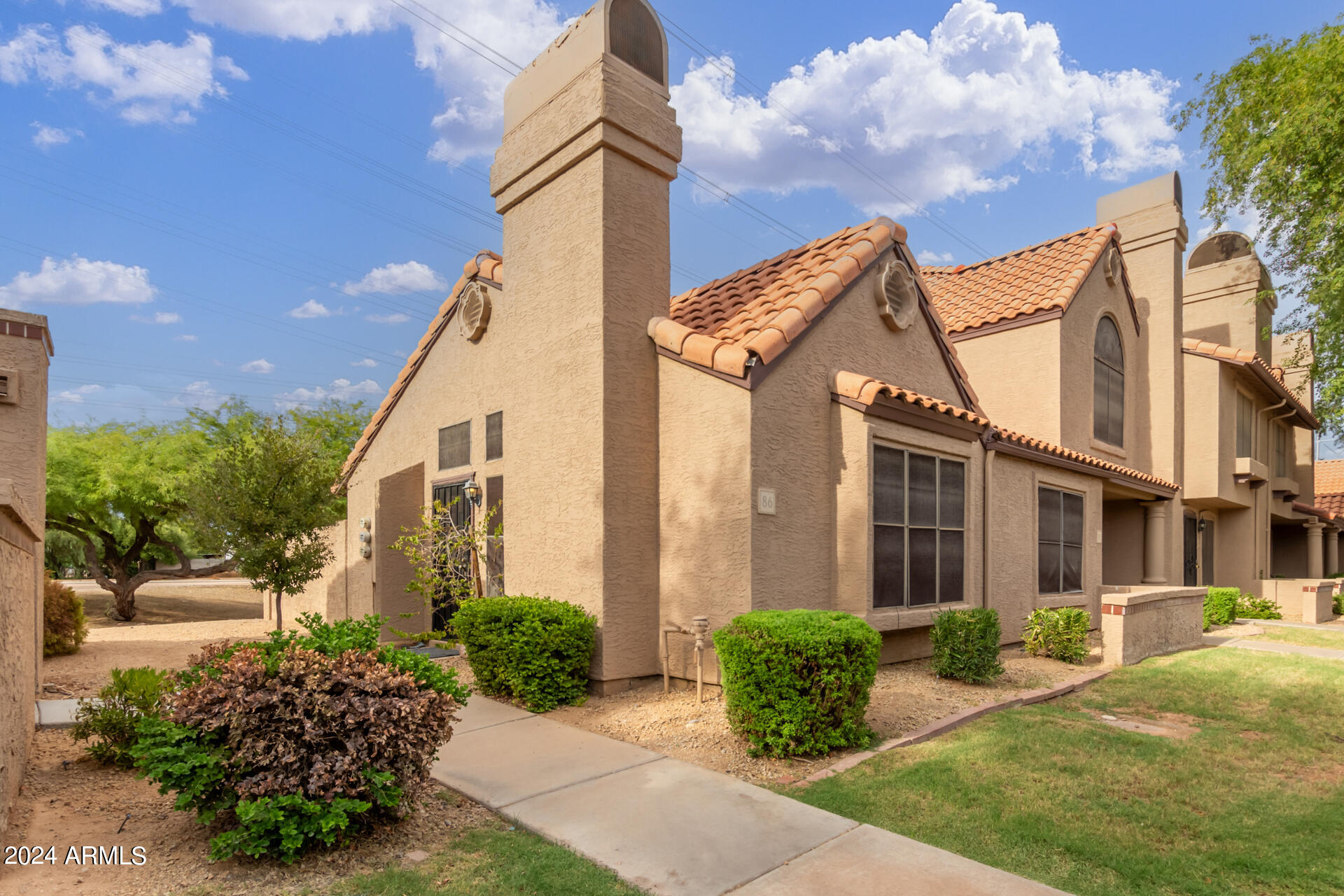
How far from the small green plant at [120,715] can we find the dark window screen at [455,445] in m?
5.40

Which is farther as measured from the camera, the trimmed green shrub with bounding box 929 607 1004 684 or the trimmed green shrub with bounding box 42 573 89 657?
the trimmed green shrub with bounding box 42 573 89 657

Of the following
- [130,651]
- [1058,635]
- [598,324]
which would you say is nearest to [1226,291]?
[1058,635]

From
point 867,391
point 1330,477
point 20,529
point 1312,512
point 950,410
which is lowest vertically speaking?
point 1312,512

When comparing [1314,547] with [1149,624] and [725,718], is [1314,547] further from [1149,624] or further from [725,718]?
[725,718]

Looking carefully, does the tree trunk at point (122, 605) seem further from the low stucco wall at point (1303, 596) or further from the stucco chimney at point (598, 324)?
the low stucco wall at point (1303, 596)

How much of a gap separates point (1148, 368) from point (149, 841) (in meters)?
19.5

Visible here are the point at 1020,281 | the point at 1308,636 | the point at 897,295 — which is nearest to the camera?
the point at 897,295

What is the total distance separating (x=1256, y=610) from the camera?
18.0m

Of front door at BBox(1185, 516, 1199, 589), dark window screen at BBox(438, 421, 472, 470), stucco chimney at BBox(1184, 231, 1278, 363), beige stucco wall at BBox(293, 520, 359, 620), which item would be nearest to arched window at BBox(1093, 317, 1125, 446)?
front door at BBox(1185, 516, 1199, 589)

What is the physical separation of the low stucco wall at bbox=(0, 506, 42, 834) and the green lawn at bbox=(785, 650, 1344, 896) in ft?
16.0

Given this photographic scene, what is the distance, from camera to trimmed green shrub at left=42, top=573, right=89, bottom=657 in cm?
1094

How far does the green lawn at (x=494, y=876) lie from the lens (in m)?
3.88

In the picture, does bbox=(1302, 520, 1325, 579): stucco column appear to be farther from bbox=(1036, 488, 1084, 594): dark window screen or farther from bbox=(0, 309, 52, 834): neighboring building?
bbox=(0, 309, 52, 834): neighboring building

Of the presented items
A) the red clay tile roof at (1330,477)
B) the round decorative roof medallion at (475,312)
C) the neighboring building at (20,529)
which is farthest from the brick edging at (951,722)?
the red clay tile roof at (1330,477)
